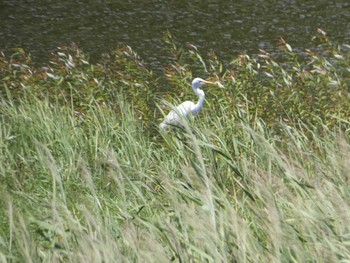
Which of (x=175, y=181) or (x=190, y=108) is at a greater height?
(x=175, y=181)

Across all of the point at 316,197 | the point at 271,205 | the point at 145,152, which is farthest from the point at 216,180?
the point at 145,152

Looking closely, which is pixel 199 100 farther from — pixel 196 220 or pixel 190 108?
pixel 196 220

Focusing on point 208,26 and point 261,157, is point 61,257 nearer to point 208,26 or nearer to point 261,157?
point 261,157

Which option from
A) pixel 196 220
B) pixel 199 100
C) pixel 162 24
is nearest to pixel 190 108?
pixel 199 100

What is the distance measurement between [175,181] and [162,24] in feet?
42.0

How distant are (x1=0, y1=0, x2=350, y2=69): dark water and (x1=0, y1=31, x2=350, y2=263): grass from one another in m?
6.18

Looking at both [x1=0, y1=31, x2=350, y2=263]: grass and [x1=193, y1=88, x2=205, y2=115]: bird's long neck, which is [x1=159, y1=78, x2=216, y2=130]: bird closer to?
[x1=193, y1=88, x2=205, y2=115]: bird's long neck

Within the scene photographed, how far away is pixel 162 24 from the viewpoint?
54.1 feet

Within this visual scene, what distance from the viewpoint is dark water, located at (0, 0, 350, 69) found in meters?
14.8

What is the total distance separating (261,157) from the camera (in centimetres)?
493

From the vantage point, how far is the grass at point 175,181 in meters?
3.40

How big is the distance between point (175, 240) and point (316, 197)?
0.77 metres

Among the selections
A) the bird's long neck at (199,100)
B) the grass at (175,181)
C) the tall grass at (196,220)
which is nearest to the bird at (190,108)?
the bird's long neck at (199,100)

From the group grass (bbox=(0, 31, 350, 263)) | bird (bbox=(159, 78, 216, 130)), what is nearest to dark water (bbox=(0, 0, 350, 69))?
bird (bbox=(159, 78, 216, 130))
